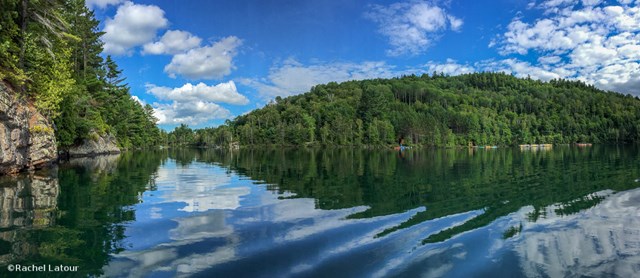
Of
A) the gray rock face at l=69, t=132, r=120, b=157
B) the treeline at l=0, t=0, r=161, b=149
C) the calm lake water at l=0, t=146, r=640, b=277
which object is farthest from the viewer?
the gray rock face at l=69, t=132, r=120, b=157

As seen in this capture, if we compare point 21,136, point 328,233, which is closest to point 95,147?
point 21,136

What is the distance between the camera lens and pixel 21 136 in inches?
1089

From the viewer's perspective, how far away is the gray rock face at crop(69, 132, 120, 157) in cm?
5853

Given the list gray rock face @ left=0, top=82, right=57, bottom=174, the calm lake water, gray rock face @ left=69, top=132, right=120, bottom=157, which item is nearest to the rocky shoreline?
gray rock face @ left=0, top=82, right=57, bottom=174

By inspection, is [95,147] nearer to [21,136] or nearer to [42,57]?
[42,57]

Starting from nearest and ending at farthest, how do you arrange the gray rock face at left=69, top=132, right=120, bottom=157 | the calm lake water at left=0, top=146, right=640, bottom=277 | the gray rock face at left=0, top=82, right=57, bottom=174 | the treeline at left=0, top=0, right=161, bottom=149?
the calm lake water at left=0, top=146, right=640, bottom=277, the gray rock face at left=0, top=82, right=57, bottom=174, the treeline at left=0, top=0, right=161, bottom=149, the gray rock face at left=69, top=132, right=120, bottom=157

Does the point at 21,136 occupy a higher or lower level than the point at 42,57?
lower

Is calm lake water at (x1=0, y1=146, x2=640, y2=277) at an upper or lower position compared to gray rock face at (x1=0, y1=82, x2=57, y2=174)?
lower

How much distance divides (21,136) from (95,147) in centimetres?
4089

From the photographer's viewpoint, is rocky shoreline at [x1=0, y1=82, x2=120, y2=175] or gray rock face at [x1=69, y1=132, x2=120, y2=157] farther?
gray rock face at [x1=69, y1=132, x2=120, y2=157]

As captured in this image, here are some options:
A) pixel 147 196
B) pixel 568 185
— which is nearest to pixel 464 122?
pixel 568 185

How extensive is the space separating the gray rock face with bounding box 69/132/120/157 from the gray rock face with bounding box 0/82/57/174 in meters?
27.0

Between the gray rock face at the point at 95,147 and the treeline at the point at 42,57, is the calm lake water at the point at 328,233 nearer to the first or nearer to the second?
the treeline at the point at 42,57

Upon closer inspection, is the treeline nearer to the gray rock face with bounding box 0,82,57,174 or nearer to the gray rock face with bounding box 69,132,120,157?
the gray rock face with bounding box 0,82,57,174
